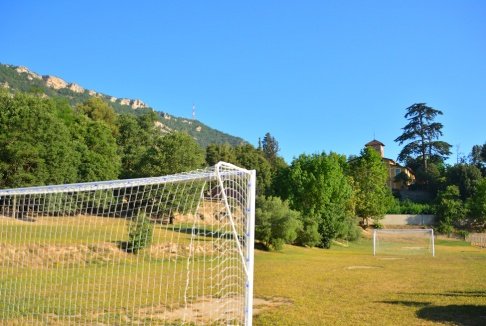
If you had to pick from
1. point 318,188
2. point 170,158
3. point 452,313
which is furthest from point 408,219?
point 452,313

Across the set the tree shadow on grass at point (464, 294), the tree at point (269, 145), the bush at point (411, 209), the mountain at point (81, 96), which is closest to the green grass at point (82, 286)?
the tree shadow on grass at point (464, 294)

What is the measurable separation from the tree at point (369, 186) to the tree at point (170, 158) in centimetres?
2716

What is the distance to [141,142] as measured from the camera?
208 feet

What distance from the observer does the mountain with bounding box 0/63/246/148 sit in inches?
5497

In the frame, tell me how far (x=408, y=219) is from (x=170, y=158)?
40881 millimetres

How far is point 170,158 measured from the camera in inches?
1699

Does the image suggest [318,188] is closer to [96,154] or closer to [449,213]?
[96,154]

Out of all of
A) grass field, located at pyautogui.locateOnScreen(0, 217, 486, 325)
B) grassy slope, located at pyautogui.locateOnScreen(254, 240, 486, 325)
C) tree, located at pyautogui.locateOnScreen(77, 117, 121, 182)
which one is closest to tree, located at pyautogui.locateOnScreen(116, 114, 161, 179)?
tree, located at pyautogui.locateOnScreen(77, 117, 121, 182)

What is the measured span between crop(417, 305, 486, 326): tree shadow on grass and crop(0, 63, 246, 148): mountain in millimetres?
123718

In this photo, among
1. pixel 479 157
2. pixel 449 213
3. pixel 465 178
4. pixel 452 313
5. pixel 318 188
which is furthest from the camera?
pixel 479 157

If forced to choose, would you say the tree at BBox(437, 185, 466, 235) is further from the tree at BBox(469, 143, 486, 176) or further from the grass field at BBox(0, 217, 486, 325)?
the grass field at BBox(0, 217, 486, 325)

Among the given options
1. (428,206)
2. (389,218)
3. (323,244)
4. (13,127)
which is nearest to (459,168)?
(428,206)

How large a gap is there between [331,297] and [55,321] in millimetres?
7567

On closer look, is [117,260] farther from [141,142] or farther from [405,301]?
[141,142]
